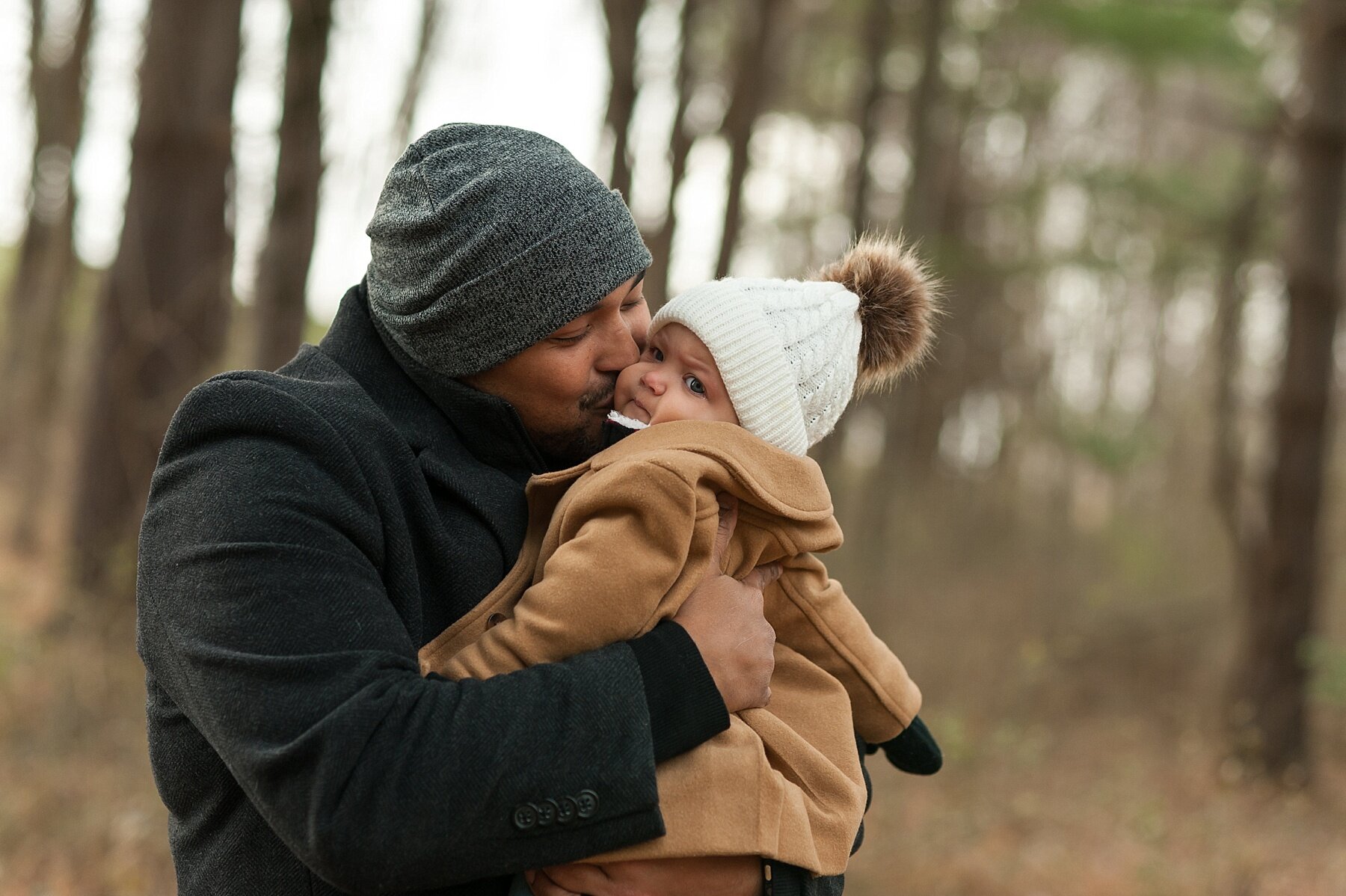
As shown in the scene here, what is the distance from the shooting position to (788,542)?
206cm

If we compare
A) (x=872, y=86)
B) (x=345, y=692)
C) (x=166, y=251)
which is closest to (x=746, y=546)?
(x=345, y=692)

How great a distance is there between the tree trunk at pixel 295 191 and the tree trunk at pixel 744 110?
433cm

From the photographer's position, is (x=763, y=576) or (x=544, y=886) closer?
(x=544, y=886)

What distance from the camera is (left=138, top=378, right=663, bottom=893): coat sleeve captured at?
1499mm

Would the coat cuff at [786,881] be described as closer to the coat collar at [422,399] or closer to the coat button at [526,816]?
the coat button at [526,816]

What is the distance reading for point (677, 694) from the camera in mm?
1715

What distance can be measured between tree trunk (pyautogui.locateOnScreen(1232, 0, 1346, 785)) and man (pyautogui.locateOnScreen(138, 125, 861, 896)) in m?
7.79

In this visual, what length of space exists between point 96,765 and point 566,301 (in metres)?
4.44

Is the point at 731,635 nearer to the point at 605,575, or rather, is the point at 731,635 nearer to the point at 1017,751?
the point at 605,575

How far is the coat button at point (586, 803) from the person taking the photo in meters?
1.60

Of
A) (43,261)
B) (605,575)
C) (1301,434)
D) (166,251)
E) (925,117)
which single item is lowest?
(43,261)

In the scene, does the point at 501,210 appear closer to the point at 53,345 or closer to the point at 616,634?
the point at 616,634

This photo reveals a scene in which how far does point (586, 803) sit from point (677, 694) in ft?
0.66

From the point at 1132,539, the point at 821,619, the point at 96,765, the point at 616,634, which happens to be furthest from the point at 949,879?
the point at 1132,539
